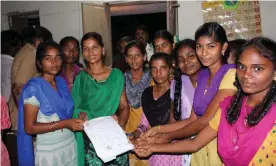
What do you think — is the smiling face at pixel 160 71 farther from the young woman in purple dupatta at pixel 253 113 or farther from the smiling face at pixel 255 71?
→ the smiling face at pixel 255 71

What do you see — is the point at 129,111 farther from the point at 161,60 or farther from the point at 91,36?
the point at 91,36

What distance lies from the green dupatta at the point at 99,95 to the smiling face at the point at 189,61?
0.65m

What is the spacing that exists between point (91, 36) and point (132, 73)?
0.80 metres

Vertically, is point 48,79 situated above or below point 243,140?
above

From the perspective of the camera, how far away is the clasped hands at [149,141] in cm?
211

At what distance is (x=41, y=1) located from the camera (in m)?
7.30

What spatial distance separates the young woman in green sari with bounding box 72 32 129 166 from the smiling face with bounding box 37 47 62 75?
0.86 ft

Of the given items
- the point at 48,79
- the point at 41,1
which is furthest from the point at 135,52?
the point at 41,1

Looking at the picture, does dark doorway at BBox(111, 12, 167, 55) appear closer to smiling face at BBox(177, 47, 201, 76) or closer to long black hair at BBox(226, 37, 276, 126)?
smiling face at BBox(177, 47, 201, 76)

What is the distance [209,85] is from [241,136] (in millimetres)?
720

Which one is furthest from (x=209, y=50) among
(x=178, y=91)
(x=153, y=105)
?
(x=153, y=105)

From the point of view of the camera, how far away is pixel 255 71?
148 centimetres

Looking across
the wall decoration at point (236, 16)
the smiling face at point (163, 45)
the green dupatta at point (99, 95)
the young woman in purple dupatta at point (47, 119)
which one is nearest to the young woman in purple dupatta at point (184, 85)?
the green dupatta at point (99, 95)

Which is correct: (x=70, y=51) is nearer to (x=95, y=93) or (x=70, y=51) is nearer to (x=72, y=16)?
(x=95, y=93)
